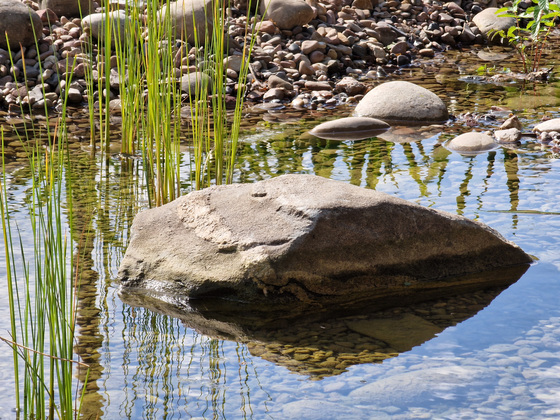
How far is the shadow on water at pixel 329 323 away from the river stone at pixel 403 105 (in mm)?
2790

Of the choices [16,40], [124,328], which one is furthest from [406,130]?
[16,40]

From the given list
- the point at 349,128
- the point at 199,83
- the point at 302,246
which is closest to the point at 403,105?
the point at 349,128

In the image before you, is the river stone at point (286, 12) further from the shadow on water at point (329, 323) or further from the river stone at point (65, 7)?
the shadow on water at point (329, 323)

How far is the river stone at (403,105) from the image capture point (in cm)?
535

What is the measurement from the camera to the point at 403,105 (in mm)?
5422

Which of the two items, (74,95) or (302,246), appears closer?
(302,246)

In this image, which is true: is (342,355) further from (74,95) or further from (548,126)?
(74,95)

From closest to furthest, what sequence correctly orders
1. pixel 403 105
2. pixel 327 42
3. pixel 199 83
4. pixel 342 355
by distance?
pixel 342 355
pixel 403 105
pixel 199 83
pixel 327 42

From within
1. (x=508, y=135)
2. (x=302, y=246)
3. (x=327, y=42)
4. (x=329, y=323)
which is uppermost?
(x=327, y=42)

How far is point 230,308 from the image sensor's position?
256cm

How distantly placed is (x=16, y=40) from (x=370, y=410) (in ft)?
18.5

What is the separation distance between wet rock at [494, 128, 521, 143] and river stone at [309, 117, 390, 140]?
86 cm

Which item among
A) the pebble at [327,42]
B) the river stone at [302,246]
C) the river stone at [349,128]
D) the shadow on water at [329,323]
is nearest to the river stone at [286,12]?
the pebble at [327,42]

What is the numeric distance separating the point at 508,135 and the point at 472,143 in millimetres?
340
